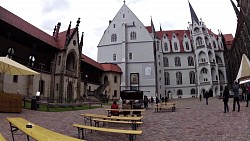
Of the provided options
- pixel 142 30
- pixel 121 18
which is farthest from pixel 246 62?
pixel 121 18

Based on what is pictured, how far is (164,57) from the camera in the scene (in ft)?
232

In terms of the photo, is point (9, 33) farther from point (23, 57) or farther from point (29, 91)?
point (29, 91)

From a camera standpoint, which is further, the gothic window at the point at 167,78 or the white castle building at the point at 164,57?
the gothic window at the point at 167,78

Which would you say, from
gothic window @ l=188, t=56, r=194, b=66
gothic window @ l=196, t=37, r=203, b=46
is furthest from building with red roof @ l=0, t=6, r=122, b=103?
gothic window @ l=196, t=37, r=203, b=46

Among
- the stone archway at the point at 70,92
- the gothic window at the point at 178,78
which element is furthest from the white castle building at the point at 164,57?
the stone archway at the point at 70,92

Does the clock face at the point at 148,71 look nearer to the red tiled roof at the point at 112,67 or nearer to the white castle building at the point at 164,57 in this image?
the white castle building at the point at 164,57

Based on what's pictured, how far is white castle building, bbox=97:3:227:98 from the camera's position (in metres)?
55.4

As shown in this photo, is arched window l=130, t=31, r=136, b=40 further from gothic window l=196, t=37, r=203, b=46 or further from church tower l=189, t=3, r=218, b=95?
gothic window l=196, t=37, r=203, b=46

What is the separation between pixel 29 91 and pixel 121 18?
3788 cm

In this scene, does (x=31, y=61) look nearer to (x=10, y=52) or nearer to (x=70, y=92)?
(x=10, y=52)

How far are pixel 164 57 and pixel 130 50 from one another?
18.0 metres

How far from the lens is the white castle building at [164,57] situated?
55.4 meters

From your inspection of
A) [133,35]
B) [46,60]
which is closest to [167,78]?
[133,35]

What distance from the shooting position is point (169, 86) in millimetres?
67875
